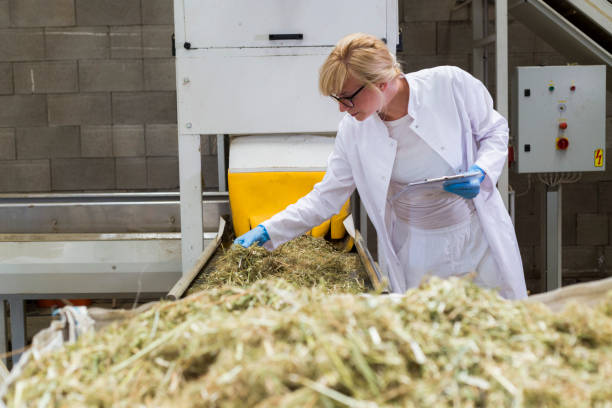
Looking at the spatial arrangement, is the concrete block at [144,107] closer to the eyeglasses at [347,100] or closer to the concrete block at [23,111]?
the concrete block at [23,111]

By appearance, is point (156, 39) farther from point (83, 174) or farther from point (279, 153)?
point (279, 153)

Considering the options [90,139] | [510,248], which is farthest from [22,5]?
[510,248]

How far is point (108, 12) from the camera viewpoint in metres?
4.05

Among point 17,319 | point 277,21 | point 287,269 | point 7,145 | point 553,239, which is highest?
point 277,21

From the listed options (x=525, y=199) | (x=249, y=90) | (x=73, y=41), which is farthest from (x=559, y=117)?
(x=73, y=41)

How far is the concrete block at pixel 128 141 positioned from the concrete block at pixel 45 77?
440 millimetres

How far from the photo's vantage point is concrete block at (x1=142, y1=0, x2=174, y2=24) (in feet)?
13.3

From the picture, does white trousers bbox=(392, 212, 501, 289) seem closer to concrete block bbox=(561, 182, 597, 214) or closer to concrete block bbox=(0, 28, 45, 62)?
concrete block bbox=(561, 182, 597, 214)

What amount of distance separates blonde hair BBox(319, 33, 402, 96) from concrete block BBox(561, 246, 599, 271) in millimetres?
3261

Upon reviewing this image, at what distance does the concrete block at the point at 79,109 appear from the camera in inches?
162

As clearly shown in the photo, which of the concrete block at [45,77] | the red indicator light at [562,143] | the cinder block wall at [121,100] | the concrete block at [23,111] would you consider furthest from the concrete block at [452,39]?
the concrete block at [23,111]

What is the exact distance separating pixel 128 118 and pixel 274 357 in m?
3.85

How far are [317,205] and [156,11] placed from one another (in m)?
2.91

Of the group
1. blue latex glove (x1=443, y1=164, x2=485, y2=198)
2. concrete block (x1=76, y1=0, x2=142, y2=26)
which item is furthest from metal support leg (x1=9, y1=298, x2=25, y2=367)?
concrete block (x1=76, y1=0, x2=142, y2=26)
